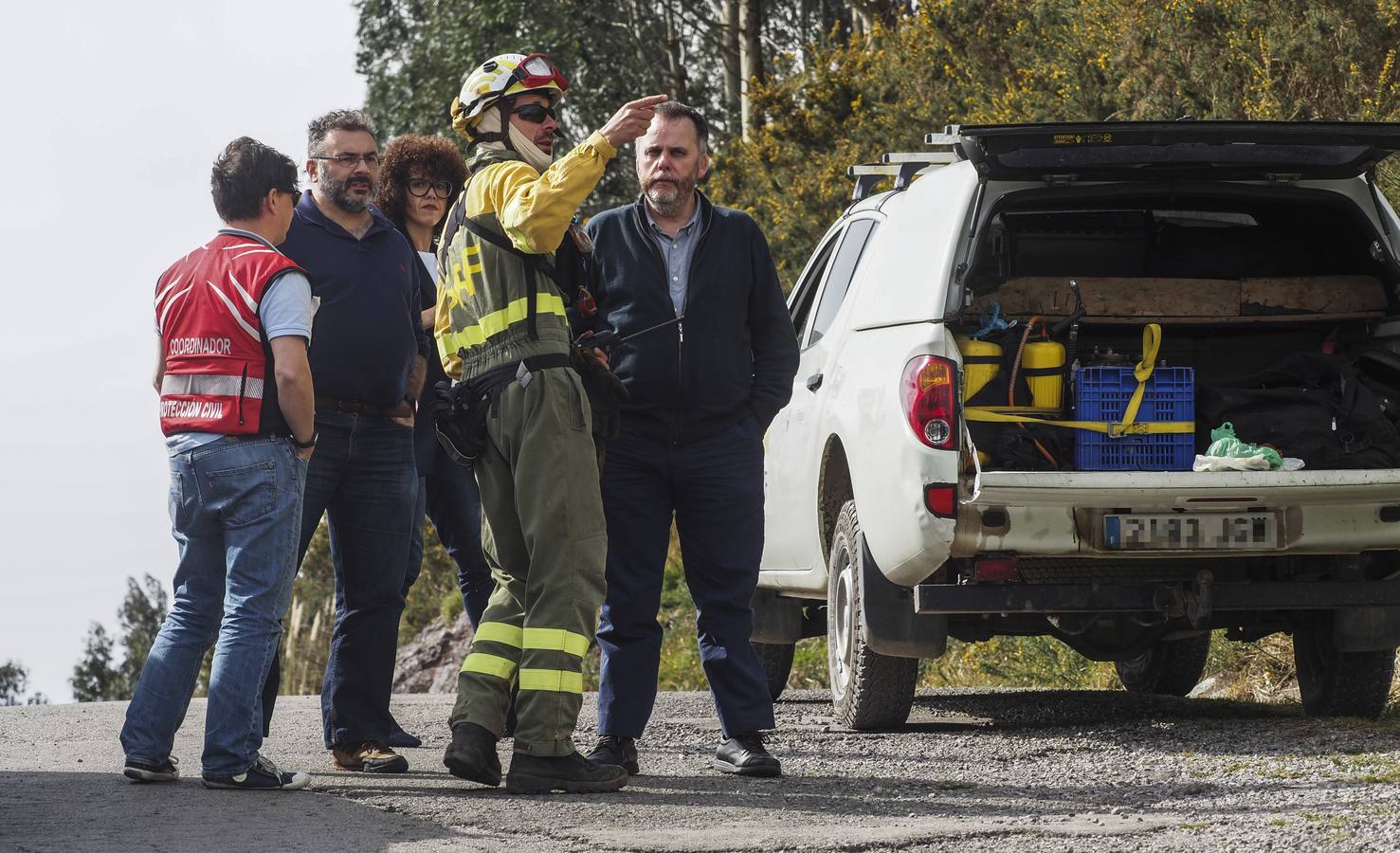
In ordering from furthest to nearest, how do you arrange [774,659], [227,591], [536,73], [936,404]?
[774,659]
[936,404]
[227,591]
[536,73]

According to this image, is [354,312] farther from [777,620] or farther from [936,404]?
[777,620]

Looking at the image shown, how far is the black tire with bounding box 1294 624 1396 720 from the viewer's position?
696 cm

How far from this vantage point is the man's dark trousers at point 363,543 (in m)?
6.18

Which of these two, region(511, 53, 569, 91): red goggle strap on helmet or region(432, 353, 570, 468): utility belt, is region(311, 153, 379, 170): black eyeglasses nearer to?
region(511, 53, 569, 91): red goggle strap on helmet

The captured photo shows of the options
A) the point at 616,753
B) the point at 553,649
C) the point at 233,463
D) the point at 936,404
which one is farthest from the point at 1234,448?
the point at 233,463

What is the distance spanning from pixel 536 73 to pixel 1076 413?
2.14 metres

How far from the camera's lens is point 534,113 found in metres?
5.65

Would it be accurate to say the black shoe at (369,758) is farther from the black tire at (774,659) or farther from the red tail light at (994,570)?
the black tire at (774,659)

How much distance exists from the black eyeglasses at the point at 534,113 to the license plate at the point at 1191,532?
2177 millimetres

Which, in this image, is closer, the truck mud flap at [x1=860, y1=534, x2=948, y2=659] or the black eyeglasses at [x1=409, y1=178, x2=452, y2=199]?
the truck mud flap at [x1=860, y1=534, x2=948, y2=659]

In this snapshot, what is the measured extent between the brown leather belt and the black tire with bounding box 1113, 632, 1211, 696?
13.9 ft

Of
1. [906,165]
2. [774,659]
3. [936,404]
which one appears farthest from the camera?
[774,659]

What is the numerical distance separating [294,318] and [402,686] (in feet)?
44.9

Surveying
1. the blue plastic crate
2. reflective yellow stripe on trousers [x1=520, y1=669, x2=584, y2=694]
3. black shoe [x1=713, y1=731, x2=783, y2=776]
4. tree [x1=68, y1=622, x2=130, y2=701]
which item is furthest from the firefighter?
tree [x1=68, y1=622, x2=130, y2=701]
